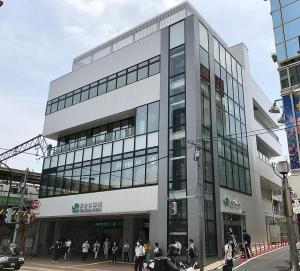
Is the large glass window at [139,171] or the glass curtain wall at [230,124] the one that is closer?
the large glass window at [139,171]

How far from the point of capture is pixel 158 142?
27.9m

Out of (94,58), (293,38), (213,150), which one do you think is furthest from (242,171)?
(94,58)

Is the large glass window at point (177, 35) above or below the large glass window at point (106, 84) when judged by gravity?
above

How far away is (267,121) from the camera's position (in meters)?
49.6

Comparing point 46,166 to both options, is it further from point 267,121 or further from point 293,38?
point 267,121

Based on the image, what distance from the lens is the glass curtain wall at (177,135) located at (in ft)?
81.1

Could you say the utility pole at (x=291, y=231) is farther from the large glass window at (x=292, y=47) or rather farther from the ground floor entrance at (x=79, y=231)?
the ground floor entrance at (x=79, y=231)

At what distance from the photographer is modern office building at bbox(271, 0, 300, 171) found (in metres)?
24.4

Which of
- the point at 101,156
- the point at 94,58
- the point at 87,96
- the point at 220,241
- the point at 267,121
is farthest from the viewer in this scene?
the point at 267,121

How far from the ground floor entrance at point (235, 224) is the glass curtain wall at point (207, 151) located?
7.23 feet

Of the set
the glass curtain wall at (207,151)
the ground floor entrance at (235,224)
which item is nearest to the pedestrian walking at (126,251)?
the glass curtain wall at (207,151)

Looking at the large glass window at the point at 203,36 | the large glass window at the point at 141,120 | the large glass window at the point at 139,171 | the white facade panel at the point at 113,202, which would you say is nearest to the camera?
the white facade panel at the point at 113,202

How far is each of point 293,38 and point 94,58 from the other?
22.6 meters

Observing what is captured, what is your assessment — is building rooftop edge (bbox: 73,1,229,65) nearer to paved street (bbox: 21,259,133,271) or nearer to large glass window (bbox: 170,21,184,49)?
large glass window (bbox: 170,21,184,49)
